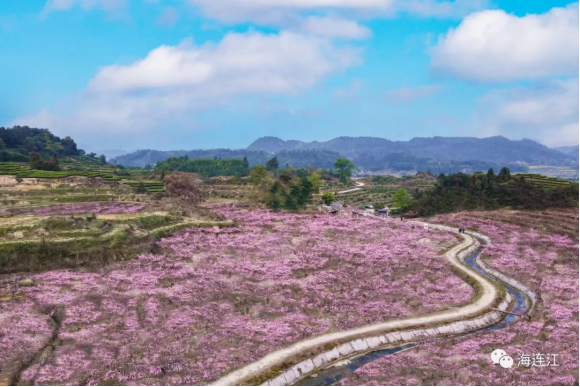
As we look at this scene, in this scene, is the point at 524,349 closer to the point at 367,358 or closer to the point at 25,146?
the point at 367,358

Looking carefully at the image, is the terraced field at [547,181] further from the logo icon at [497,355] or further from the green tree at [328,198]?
the logo icon at [497,355]

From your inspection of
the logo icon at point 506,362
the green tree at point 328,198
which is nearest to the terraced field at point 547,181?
the green tree at point 328,198

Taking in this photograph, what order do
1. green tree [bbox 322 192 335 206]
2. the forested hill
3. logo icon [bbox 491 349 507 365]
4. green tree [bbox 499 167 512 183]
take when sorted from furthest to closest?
the forested hill → green tree [bbox 322 192 335 206] → green tree [bbox 499 167 512 183] → logo icon [bbox 491 349 507 365]

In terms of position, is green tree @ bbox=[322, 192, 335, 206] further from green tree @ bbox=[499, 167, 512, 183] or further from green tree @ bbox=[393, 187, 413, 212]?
green tree @ bbox=[499, 167, 512, 183]

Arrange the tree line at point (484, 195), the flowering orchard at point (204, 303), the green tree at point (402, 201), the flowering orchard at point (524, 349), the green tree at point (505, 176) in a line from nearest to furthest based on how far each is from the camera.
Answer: the flowering orchard at point (524, 349), the flowering orchard at point (204, 303), the tree line at point (484, 195), the green tree at point (505, 176), the green tree at point (402, 201)

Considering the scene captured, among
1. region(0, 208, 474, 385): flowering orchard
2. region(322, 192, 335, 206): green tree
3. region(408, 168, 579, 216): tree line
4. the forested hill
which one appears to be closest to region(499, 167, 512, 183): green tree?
region(408, 168, 579, 216): tree line

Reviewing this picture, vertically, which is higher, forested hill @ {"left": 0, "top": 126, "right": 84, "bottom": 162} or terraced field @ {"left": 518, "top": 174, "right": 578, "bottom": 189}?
forested hill @ {"left": 0, "top": 126, "right": 84, "bottom": 162}
